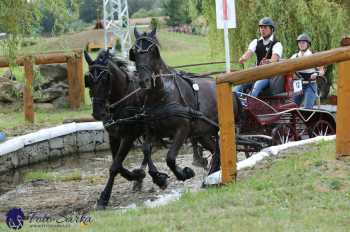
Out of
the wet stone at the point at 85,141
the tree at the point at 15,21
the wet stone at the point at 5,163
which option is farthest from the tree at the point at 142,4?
the tree at the point at 15,21

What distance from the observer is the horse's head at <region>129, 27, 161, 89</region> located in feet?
28.8

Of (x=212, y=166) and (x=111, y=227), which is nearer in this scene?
(x=111, y=227)

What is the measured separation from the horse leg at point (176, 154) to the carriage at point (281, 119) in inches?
53.0

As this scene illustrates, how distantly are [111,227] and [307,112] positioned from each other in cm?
564

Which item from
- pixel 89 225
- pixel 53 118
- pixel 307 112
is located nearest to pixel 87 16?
pixel 53 118

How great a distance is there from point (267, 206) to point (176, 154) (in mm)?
2583

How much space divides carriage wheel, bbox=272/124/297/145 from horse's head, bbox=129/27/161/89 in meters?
2.57

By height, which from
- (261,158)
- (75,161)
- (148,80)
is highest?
(148,80)

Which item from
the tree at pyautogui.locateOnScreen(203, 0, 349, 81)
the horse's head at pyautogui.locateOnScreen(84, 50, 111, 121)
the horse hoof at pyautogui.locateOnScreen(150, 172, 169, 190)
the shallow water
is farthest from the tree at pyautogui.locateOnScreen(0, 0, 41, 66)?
the tree at pyautogui.locateOnScreen(203, 0, 349, 81)

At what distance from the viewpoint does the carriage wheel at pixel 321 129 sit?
1141 cm

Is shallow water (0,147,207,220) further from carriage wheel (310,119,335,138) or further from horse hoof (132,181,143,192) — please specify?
carriage wheel (310,119,335,138)

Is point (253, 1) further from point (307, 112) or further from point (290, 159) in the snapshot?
point (290, 159)

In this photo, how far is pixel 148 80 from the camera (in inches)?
344

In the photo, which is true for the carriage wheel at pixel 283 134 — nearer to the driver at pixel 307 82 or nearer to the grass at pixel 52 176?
the driver at pixel 307 82
